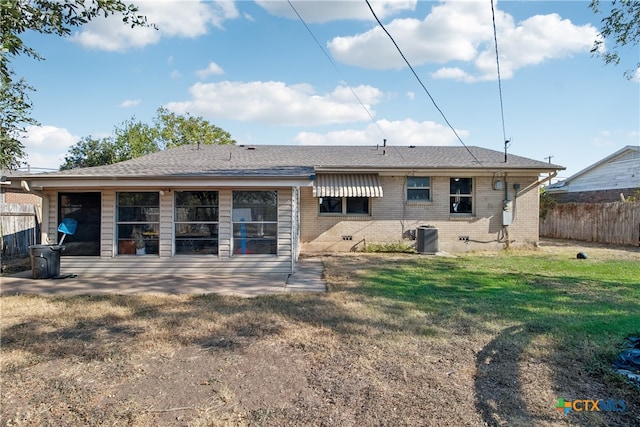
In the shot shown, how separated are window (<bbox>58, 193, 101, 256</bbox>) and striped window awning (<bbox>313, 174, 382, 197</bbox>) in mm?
7013

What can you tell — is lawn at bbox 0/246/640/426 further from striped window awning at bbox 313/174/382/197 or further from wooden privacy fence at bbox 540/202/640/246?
wooden privacy fence at bbox 540/202/640/246

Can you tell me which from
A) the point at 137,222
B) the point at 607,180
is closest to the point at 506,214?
the point at 137,222

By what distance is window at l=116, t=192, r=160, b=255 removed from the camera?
1045 cm

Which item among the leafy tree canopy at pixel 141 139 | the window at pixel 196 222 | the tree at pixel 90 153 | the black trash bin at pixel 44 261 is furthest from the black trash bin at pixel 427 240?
the tree at pixel 90 153

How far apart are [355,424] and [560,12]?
967 cm

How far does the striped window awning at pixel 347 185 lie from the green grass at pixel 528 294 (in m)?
3.22

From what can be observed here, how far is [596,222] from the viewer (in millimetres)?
18391

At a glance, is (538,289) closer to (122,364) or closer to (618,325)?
(618,325)

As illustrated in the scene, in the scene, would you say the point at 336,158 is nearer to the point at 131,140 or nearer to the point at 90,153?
the point at 131,140

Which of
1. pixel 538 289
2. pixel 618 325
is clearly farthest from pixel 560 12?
pixel 618 325

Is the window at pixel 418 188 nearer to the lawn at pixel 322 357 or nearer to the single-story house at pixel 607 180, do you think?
the lawn at pixel 322 357

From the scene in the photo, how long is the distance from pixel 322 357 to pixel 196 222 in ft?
23.0

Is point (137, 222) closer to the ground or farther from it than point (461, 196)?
closer to the ground

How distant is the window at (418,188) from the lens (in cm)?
1508
